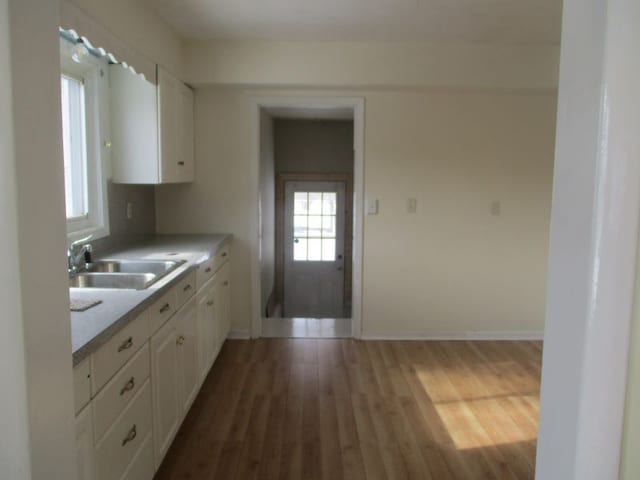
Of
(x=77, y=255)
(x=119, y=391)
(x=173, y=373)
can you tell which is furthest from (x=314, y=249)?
(x=119, y=391)

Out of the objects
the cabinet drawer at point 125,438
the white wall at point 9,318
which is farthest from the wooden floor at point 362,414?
the white wall at point 9,318

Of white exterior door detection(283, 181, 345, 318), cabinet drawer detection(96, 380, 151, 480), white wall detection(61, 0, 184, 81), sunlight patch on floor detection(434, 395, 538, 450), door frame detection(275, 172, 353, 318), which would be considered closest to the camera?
cabinet drawer detection(96, 380, 151, 480)

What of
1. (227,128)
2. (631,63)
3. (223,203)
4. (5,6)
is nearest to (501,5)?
(227,128)

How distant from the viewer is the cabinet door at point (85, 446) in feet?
4.64

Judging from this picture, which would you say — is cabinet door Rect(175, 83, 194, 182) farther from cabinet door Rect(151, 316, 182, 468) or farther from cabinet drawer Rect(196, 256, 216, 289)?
cabinet door Rect(151, 316, 182, 468)

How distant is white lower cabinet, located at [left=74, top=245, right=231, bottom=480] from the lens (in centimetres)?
152

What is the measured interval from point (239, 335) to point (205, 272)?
116cm

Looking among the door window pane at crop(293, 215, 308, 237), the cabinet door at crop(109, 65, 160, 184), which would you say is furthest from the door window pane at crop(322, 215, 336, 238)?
the cabinet door at crop(109, 65, 160, 184)

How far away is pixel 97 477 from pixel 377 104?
320cm

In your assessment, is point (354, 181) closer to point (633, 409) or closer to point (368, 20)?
point (368, 20)

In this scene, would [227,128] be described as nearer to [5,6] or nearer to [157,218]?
[157,218]

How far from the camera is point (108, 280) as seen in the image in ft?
8.31

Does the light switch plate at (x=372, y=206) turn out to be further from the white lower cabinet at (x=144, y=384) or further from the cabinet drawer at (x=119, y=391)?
the cabinet drawer at (x=119, y=391)

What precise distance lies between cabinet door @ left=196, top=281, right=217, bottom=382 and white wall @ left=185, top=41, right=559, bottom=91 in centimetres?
158
